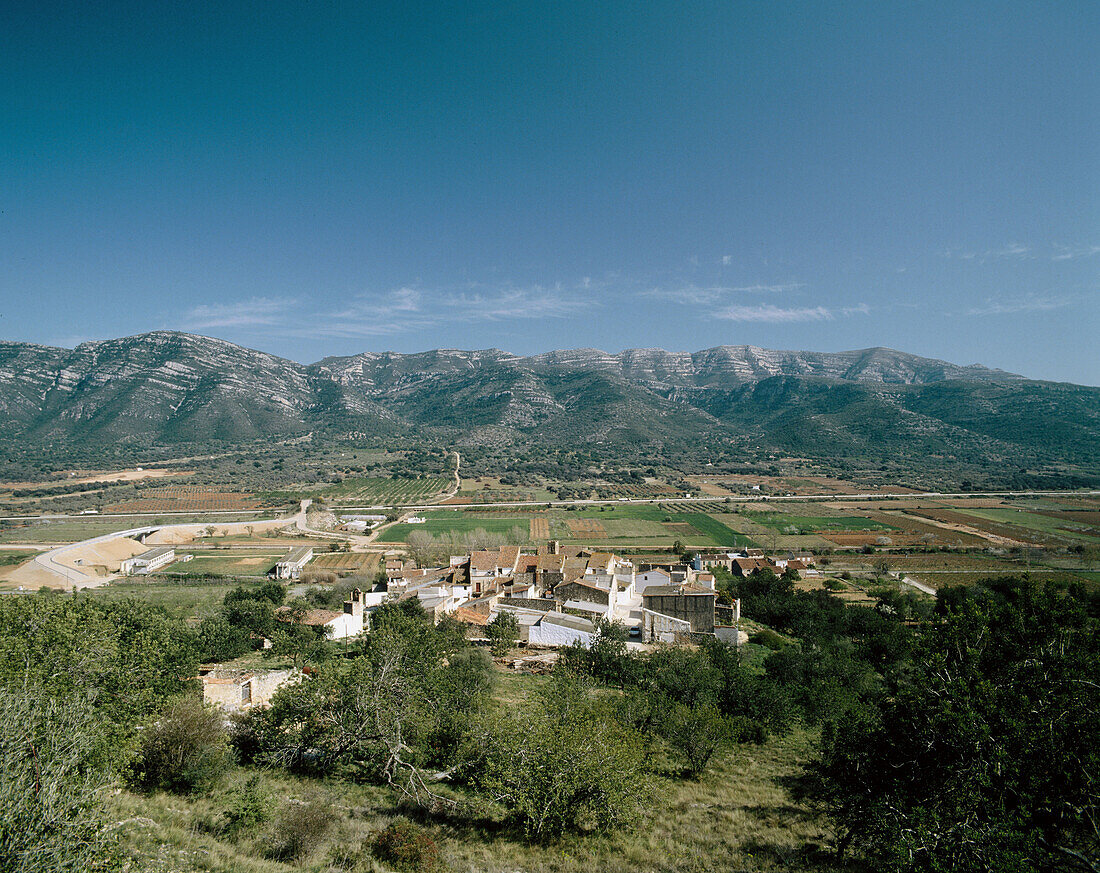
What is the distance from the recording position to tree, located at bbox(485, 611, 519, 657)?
31409mm

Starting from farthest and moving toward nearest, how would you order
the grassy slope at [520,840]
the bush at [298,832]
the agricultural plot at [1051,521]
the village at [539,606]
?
the agricultural plot at [1051,521] < the village at [539,606] < the bush at [298,832] < the grassy slope at [520,840]

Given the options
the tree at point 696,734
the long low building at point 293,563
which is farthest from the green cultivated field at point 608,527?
the tree at point 696,734

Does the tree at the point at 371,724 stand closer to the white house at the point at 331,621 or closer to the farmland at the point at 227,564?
the white house at the point at 331,621

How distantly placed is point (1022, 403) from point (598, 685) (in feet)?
680

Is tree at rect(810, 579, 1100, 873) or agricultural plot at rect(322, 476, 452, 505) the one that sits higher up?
tree at rect(810, 579, 1100, 873)

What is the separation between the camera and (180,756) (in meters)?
13.8

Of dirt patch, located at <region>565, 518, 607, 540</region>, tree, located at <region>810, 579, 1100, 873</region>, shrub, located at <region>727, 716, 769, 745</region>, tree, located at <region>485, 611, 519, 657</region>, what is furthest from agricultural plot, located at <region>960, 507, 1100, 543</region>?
tree, located at <region>810, 579, 1100, 873</region>

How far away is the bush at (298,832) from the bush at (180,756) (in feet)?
10.5

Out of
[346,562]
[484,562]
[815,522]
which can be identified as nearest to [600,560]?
[484,562]

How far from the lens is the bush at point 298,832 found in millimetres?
10867

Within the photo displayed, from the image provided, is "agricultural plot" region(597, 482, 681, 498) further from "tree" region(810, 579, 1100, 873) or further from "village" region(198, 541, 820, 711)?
"tree" region(810, 579, 1100, 873)

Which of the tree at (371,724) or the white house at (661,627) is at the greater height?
the tree at (371,724)

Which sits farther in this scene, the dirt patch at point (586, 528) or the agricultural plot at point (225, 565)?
the dirt patch at point (586, 528)

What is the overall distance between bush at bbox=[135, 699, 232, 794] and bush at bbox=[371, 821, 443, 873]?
5.87m
